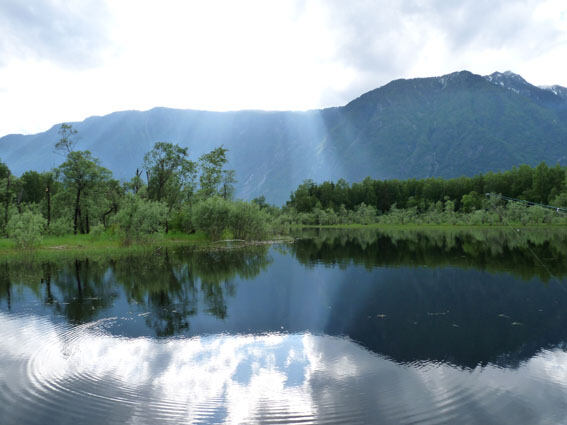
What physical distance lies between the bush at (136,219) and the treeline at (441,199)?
249ft

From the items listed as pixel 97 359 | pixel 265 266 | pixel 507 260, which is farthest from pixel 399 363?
pixel 507 260

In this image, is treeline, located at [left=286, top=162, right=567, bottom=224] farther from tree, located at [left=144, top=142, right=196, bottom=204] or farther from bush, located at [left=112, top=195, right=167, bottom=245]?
bush, located at [left=112, top=195, right=167, bottom=245]

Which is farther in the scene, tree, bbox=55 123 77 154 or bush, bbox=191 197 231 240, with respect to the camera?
tree, bbox=55 123 77 154

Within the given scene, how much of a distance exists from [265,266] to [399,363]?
20923mm

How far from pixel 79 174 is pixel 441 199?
13330cm

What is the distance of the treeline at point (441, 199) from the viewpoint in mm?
102938

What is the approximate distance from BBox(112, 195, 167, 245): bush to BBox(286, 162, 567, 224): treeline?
75807mm

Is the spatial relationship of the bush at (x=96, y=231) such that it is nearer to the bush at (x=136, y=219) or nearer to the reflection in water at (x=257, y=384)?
the bush at (x=136, y=219)

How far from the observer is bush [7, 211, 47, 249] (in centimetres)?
3859

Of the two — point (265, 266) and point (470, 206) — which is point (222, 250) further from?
point (470, 206)

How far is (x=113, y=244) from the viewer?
4481cm

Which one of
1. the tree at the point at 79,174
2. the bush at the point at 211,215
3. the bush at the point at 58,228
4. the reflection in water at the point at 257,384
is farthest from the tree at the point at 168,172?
the reflection in water at the point at 257,384

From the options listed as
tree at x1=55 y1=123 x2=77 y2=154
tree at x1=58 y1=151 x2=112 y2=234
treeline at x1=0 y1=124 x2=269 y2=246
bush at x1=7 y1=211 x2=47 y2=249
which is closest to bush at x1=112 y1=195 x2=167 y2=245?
treeline at x1=0 y1=124 x2=269 y2=246

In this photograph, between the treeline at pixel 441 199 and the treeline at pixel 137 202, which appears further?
the treeline at pixel 441 199
